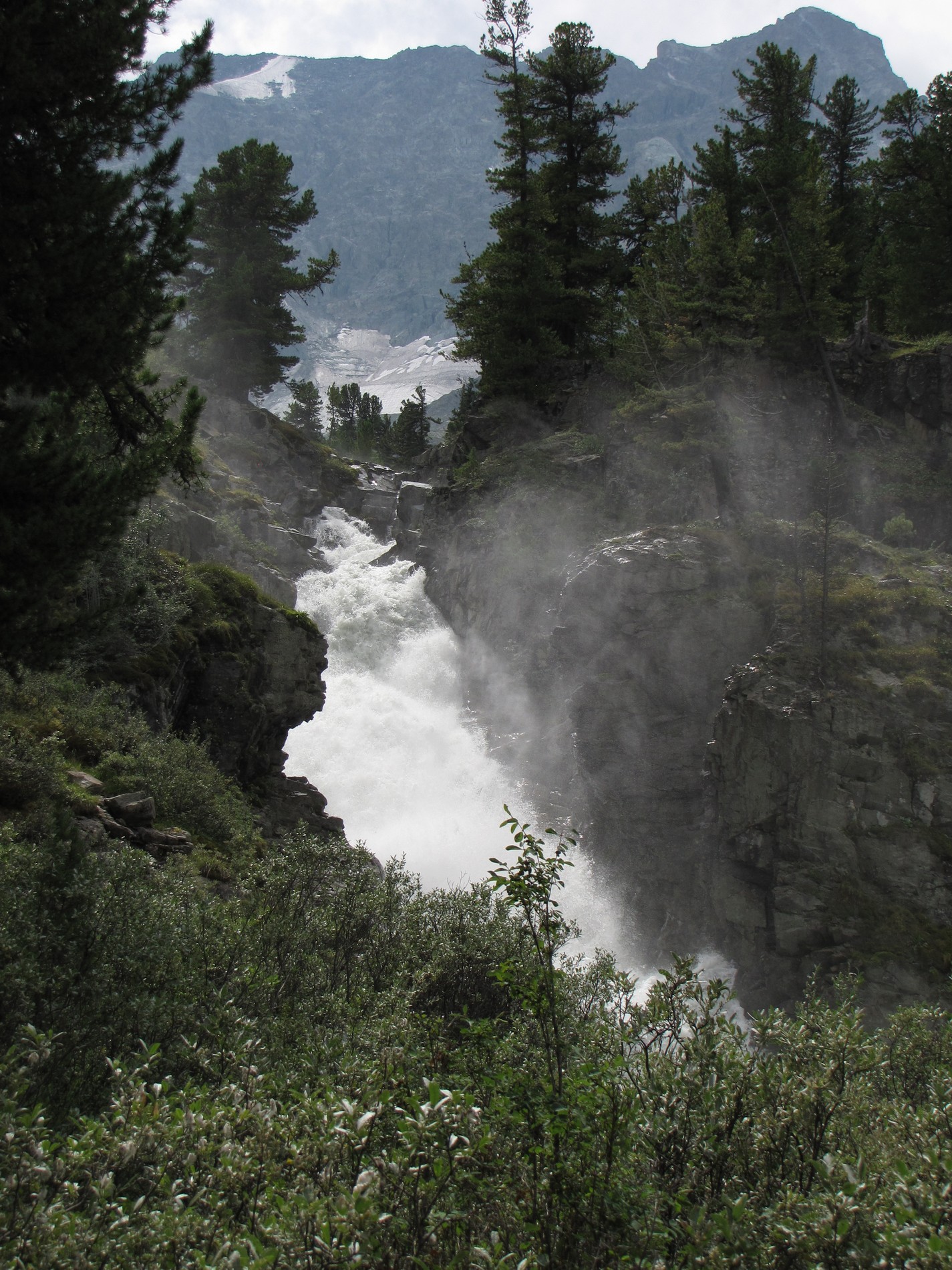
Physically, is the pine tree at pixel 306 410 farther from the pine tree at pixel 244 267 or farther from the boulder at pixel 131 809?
the boulder at pixel 131 809

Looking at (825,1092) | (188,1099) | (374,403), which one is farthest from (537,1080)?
(374,403)

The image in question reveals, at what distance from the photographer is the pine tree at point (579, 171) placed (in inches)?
1750

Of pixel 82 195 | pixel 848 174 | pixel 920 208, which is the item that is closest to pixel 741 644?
pixel 920 208

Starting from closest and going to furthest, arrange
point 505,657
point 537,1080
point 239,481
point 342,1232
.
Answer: point 342,1232 → point 537,1080 → point 505,657 → point 239,481

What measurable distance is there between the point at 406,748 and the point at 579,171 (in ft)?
110

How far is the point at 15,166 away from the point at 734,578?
24.7 metres

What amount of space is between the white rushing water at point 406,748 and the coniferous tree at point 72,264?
1668 centimetres

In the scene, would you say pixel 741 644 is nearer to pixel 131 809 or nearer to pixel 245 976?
pixel 131 809

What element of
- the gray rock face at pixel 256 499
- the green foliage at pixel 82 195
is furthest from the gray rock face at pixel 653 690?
the green foliage at pixel 82 195

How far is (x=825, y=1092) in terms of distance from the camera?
231 inches

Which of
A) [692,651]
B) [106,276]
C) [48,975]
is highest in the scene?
[692,651]

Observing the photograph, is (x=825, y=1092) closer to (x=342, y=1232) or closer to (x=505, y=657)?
(x=342, y=1232)

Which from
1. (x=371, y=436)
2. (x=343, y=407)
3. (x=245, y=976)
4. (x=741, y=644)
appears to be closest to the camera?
(x=245, y=976)

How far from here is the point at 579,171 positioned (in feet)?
149
